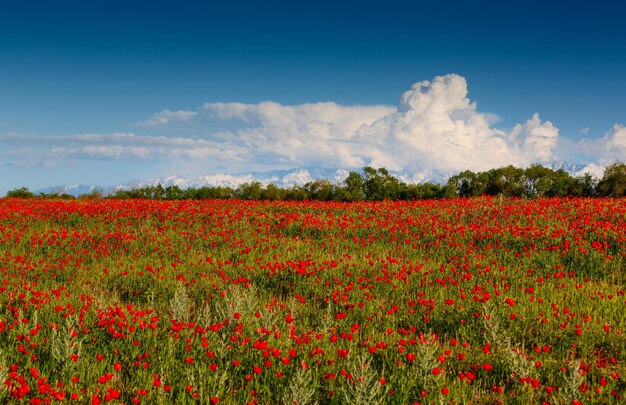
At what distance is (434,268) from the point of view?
965cm

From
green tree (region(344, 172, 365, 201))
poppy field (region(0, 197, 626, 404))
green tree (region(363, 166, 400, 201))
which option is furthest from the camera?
green tree (region(344, 172, 365, 201))

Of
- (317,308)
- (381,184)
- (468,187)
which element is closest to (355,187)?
(381,184)

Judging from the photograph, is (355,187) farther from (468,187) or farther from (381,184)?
(468,187)

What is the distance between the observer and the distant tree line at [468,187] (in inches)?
1307

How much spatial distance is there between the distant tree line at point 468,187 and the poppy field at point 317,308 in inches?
702

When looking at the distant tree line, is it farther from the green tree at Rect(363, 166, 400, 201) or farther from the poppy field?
the poppy field

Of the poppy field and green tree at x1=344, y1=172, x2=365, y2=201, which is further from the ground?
green tree at x1=344, y1=172, x2=365, y2=201

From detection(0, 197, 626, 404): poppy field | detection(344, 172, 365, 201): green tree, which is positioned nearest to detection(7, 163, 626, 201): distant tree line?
detection(344, 172, 365, 201): green tree

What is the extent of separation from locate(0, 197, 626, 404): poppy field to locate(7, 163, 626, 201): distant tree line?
17819 millimetres

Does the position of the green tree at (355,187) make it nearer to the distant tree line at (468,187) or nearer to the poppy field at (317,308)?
the distant tree line at (468,187)

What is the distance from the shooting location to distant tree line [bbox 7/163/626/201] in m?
33.2

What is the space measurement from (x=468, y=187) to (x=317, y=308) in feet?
98.3

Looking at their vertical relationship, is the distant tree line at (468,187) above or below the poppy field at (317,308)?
above

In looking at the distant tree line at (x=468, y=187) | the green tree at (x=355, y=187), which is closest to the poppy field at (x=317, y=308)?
the distant tree line at (x=468, y=187)
